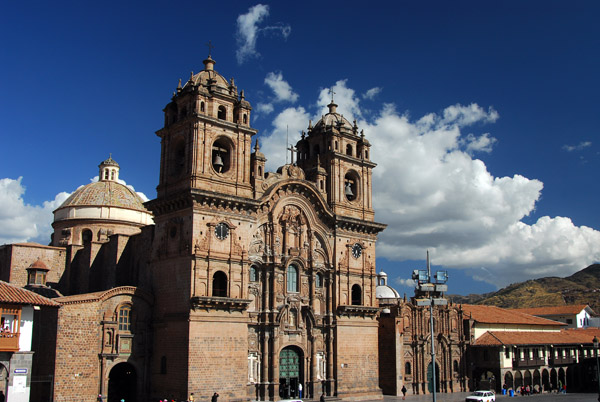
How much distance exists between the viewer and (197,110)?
124 ft

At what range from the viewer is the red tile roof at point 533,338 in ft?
178

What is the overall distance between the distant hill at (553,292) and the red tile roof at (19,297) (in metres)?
101

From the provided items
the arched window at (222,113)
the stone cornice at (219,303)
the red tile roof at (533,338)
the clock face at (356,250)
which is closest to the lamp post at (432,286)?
the stone cornice at (219,303)

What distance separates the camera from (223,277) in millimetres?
37312

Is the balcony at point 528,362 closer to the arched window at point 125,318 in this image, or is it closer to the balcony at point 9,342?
the arched window at point 125,318

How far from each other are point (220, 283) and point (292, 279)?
5.65 m

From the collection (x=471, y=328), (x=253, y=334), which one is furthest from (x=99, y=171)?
(x=471, y=328)

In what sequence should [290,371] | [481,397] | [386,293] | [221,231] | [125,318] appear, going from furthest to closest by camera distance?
[386,293] < [481,397] < [290,371] < [221,231] < [125,318]

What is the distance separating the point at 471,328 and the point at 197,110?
32048 millimetres

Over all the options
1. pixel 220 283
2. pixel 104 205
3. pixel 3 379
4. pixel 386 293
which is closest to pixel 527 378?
pixel 386 293

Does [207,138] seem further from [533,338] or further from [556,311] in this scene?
[556,311]

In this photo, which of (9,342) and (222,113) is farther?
(222,113)

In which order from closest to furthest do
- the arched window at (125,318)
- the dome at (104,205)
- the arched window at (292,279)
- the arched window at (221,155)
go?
the arched window at (125,318) → the arched window at (221,155) → the arched window at (292,279) → the dome at (104,205)

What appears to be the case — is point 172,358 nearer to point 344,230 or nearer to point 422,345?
point 344,230
